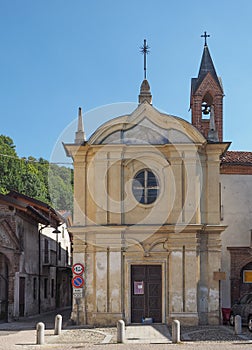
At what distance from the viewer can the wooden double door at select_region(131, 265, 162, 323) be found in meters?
24.4

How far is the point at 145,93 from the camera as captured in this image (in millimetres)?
28828

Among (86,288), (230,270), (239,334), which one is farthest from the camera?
(230,270)

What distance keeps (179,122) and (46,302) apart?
17.3 meters

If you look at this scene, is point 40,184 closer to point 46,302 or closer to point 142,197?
point 46,302

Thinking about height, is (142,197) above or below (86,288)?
above

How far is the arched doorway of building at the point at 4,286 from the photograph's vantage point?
27.8 meters

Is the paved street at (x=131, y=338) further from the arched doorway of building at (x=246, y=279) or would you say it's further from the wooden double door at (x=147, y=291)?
the arched doorway of building at (x=246, y=279)

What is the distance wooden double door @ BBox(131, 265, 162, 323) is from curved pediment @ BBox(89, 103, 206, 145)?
5.49 metres

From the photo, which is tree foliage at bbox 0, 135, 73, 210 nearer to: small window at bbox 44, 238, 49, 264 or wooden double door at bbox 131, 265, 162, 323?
small window at bbox 44, 238, 49, 264

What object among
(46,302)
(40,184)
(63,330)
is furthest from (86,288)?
(40,184)

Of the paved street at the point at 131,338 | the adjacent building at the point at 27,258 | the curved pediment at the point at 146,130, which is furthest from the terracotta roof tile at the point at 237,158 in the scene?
the adjacent building at the point at 27,258

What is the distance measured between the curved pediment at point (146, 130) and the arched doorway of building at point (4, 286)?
8035 millimetres

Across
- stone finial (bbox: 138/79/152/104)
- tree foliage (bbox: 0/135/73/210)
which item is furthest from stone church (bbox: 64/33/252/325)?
tree foliage (bbox: 0/135/73/210)

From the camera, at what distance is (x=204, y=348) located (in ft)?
→ 55.9
